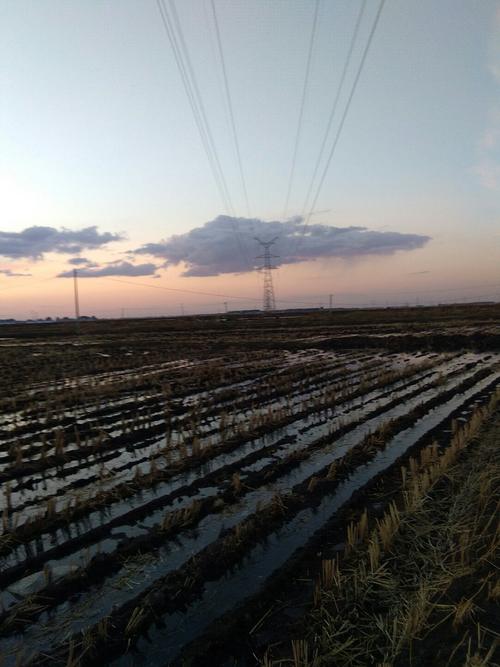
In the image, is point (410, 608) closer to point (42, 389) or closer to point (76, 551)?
point (76, 551)

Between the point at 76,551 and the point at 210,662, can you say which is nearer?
the point at 210,662

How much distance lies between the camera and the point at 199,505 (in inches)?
239

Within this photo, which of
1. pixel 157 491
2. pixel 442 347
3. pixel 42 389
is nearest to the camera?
pixel 157 491

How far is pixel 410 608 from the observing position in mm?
3701

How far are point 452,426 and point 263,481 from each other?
4.96m

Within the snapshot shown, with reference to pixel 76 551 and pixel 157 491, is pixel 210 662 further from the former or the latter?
pixel 157 491

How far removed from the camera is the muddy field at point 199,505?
12.4ft

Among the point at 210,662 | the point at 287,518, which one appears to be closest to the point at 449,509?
the point at 287,518

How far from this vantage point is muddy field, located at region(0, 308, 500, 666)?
3789mm

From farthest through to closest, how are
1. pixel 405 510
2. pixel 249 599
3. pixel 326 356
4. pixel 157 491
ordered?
1. pixel 326 356
2. pixel 157 491
3. pixel 405 510
4. pixel 249 599

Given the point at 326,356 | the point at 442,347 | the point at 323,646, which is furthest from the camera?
the point at 442,347

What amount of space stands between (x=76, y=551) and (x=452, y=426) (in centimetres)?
792

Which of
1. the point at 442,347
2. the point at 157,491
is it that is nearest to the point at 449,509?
the point at 157,491

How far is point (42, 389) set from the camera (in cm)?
1680
